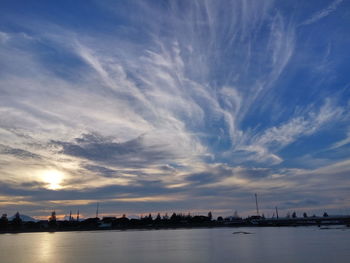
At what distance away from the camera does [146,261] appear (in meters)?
66.4

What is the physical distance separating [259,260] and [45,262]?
4677cm

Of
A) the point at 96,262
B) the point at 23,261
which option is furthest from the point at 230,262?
the point at 23,261

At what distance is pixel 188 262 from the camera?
→ 63.2m

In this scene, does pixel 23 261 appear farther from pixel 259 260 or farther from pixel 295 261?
pixel 295 261

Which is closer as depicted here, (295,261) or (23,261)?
(295,261)

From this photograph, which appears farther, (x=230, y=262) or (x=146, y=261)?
(x=146, y=261)

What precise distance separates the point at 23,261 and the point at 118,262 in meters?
22.6

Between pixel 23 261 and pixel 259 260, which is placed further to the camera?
pixel 23 261

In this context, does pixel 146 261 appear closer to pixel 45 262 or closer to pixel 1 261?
pixel 45 262

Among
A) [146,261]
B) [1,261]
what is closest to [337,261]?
[146,261]

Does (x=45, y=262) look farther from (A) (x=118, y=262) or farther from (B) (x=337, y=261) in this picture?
(B) (x=337, y=261)

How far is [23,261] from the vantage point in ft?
226

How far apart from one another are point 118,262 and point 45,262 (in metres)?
16.4

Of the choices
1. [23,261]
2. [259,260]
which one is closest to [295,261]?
[259,260]
